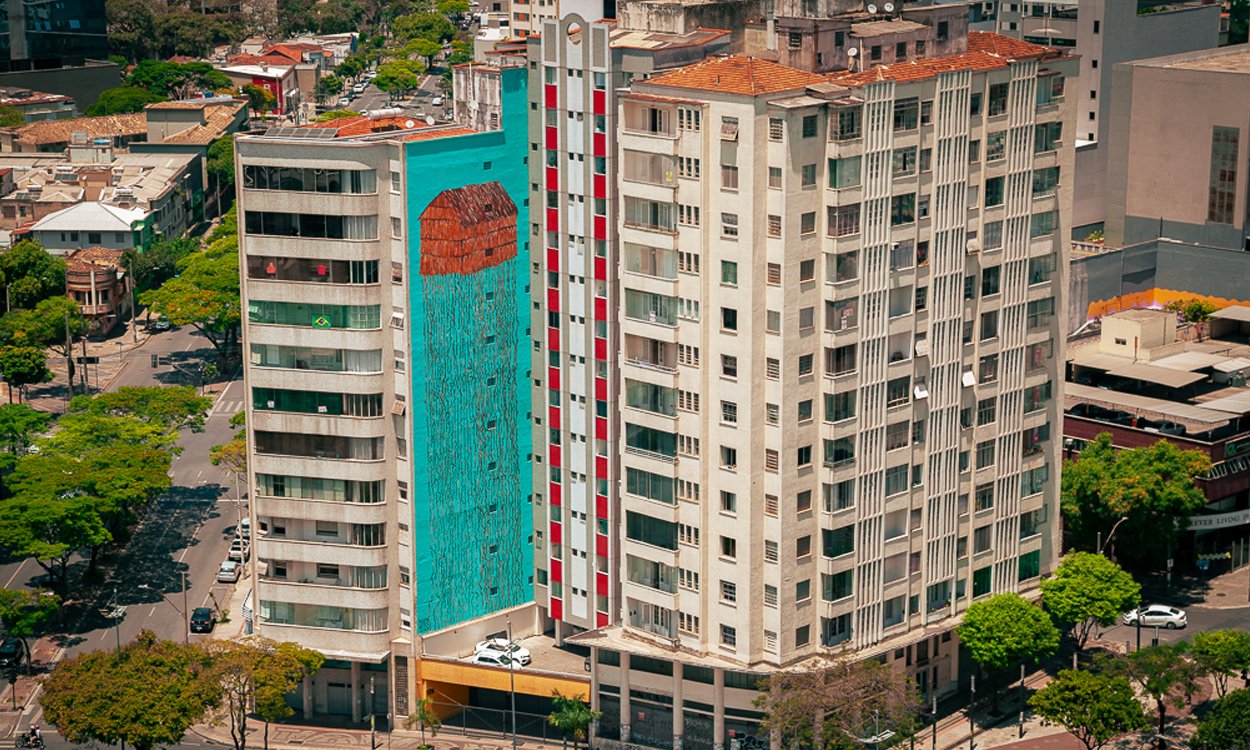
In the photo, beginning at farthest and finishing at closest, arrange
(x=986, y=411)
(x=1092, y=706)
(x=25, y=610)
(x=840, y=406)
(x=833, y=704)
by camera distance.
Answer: (x=25, y=610) < (x=986, y=411) < (x=1092, y=706) < (x=840, y=406) < (x=833, y=704)

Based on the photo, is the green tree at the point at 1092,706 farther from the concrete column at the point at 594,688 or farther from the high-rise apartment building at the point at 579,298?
the high-rise apartment building at the point at 579,298

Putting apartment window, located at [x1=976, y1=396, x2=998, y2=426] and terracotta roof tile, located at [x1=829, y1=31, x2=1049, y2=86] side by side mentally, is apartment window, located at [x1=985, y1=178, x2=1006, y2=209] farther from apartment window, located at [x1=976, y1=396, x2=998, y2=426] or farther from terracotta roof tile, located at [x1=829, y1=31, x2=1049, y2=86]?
apartment window, located at [x1=976, y1=396, x2=998, y2=426]

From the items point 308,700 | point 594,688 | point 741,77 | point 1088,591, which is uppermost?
point 741,77

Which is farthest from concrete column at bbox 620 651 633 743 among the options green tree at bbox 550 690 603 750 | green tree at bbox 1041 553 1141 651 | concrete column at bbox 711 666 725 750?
green tree at bbox 1041 553 1141 651

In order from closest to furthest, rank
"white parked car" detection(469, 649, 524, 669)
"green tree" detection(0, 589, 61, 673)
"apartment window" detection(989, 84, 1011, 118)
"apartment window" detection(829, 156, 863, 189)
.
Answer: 1. "apartment window" detection(829, 156, 863, 189)
2. "apartment window" detection(989, 84, 1011, 118)
3. "white parked car" detection(469, 649, 524, 669)
4. "green tree" detection(0, 589, 61, 673)

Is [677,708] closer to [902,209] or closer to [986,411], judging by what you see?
[986,411]

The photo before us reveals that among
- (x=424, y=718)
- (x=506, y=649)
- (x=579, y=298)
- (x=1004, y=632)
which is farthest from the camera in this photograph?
(x=506, y=649)

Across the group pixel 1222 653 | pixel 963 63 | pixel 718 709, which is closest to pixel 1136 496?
pixel 1222 653

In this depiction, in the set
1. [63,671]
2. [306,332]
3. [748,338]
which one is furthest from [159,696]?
[748,338]
